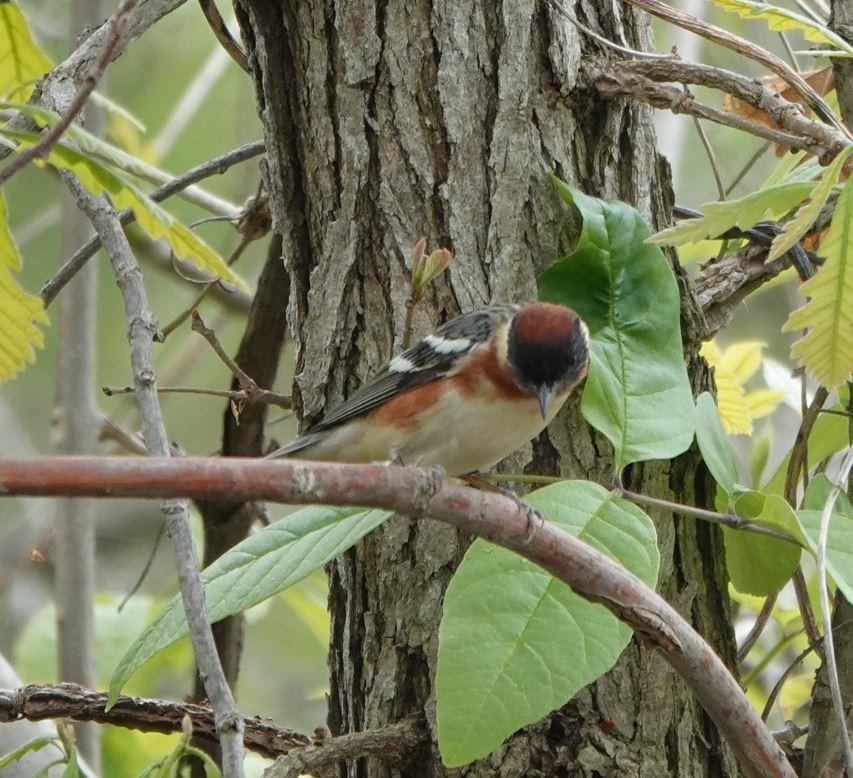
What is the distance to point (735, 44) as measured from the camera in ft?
7.29

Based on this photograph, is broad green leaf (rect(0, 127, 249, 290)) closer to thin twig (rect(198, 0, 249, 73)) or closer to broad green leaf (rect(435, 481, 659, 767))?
broad green leaf (rect(435, 481, 659, 767))

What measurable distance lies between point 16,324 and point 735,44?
1.44 meters

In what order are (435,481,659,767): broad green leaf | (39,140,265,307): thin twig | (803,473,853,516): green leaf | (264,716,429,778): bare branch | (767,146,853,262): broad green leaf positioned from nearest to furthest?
(435,481,659,767): broad green leaf
(767,146,853,262): broad green leaf
(264,716,429,778): bare branch
(803,473,853,516): green leaf
(39,140,265,307): thin twig

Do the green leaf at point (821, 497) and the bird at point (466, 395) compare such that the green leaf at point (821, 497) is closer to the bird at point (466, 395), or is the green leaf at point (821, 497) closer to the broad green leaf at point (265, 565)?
the bird at point (466, 395)

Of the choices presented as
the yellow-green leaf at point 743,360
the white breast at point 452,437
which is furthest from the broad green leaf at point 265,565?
the yellow-green leaf at point 743,360

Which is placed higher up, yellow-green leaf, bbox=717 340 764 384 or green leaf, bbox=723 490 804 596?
yellow-green leaf, bbox=717 340 764 384

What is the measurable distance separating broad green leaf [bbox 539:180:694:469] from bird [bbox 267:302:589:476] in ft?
0.25

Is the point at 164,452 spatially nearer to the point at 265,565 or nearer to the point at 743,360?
the point at 265,565

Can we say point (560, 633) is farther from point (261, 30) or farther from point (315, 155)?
point (261, 30)

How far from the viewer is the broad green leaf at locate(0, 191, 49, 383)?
68.7 inches

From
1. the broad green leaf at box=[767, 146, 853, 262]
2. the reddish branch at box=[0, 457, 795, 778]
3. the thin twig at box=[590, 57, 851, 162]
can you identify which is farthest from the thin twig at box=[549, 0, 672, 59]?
the reddish branch at box=[0, 457, 795, 778]

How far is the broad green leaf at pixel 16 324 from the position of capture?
5.72 ft

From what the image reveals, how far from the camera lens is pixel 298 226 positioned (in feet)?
8.38

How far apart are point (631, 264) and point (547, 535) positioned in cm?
94
